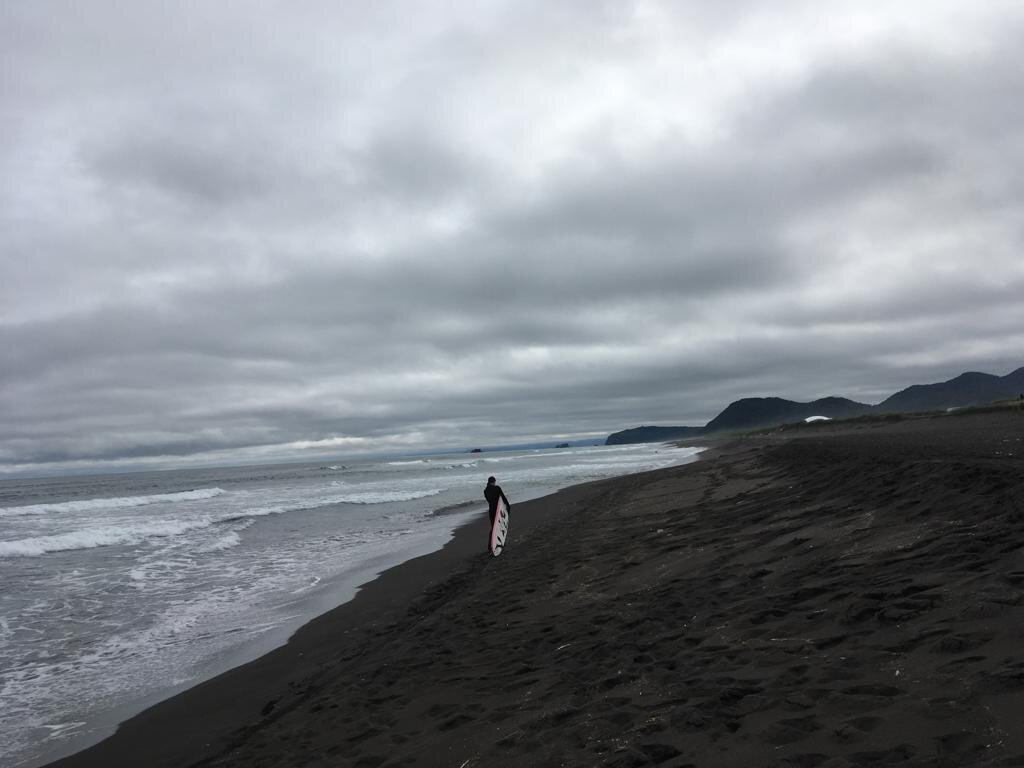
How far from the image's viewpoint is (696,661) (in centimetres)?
549

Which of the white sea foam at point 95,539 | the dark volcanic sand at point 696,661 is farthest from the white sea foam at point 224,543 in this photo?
the dark volcanic sand at point 696,661

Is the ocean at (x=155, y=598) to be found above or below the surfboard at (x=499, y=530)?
below

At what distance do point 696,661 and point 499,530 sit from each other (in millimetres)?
10506

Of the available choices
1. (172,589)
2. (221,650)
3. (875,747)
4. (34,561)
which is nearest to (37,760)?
(221,650)

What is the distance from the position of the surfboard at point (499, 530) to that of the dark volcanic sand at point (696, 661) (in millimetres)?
3269

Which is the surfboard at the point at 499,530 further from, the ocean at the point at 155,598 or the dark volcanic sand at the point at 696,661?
the dark volcanic sand at the point at 696,661

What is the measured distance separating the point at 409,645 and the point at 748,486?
42.9 ft

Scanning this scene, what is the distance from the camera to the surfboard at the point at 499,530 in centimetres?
1525

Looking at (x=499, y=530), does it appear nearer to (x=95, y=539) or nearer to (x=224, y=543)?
(x=224, y=543)

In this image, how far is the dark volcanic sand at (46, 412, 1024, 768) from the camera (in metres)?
3.93

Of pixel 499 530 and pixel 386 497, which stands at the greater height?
pixel 499 530

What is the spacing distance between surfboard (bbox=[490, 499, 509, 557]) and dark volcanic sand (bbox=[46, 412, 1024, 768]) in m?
3.27

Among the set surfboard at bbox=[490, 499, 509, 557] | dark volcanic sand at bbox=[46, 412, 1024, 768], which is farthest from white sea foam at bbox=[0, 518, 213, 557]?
dark volcanic sand at bbox=[46, 412, 1024, 768]

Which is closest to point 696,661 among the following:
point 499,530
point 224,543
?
point 499,530
